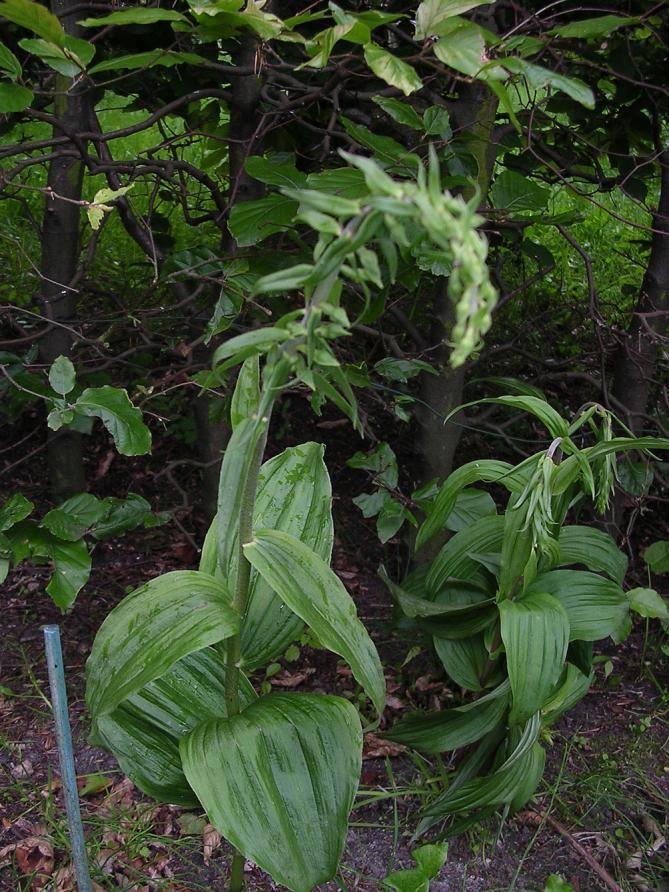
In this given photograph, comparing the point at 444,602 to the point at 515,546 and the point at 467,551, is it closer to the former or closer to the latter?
the point at 467,551

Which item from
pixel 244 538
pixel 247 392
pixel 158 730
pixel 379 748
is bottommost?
pixel 379 748

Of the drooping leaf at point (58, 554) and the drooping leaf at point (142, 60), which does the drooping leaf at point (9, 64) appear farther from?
the drooping leaf at point (58, 554)

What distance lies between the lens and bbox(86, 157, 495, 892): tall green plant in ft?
3.54

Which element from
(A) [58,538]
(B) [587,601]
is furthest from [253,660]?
(B) [587,601]

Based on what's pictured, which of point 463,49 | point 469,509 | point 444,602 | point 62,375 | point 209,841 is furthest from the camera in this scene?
point 469,509

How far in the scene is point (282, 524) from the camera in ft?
4.92

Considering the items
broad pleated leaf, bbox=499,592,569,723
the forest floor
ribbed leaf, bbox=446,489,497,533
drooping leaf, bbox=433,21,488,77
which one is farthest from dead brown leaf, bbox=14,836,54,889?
drooping leaf, bbox=433,21,488,77

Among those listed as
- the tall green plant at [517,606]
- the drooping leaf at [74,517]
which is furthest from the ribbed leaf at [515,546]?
the drooping leaf at [74,517]

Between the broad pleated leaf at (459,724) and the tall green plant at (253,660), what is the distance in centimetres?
45

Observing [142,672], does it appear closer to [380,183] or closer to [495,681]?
[380,183]

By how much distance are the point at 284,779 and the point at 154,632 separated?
339 millimetres

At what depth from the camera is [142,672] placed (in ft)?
3.78

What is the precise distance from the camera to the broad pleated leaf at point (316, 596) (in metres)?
1.16

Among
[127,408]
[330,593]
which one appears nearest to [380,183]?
[330,593]
